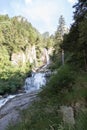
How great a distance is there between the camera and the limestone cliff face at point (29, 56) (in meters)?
80.5

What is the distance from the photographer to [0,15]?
333 ft

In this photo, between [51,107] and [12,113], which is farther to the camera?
[12,113]

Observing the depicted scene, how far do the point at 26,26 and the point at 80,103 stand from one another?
92030 mm

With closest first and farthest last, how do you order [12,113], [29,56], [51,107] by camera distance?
[51,107] → [12,113] → [29,56]

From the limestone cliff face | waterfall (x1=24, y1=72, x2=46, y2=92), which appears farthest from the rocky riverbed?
the limestone cliff face

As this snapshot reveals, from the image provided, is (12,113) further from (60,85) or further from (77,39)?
(77,39)

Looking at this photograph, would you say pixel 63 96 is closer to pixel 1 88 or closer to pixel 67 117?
pixel 67 117

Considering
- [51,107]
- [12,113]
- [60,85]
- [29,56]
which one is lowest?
[12,113]

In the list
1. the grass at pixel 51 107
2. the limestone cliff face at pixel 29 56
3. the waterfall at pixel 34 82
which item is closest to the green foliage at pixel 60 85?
the grass at pixel 51 107

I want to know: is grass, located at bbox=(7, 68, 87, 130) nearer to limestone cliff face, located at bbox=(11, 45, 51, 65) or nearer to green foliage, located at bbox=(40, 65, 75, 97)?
green foliage, located at bbox=(40, 65, 75, 97)

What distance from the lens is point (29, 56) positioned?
90.1 meters

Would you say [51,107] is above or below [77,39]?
below

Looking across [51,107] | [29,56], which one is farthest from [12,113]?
[29,56]

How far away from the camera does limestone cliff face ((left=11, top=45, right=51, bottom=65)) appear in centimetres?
8047
